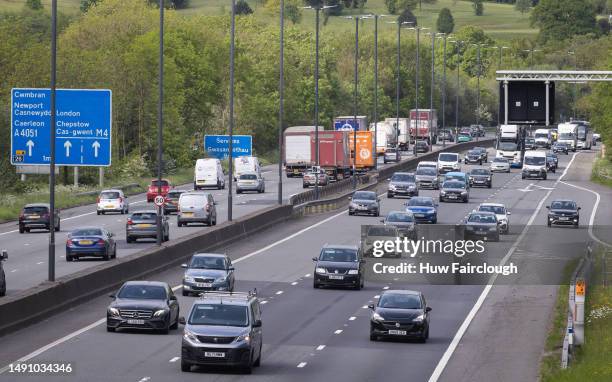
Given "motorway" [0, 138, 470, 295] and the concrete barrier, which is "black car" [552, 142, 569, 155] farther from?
the concrete barrier

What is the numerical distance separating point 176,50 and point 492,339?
334 feet

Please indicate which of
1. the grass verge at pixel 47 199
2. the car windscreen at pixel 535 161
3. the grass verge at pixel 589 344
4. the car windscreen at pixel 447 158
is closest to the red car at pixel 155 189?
the grass verge at pixel 47 199

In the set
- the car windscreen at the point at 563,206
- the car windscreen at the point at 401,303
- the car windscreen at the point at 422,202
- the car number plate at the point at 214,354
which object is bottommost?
the car number plate at the point at 214,354

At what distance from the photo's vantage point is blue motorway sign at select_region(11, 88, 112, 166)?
51.3 meters

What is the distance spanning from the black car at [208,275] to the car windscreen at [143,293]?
8062 mm

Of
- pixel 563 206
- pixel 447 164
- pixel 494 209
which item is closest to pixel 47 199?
pixel 494 209

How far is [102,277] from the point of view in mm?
44062

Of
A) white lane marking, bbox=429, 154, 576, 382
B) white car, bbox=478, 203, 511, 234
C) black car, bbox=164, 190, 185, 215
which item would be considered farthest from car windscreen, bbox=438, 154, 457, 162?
white car, bbox=478, 203, 511, 234

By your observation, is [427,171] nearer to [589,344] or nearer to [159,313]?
[589,344]

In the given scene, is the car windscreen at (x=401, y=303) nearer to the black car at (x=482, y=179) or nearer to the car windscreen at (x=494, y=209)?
the car windscreen at (x=494, y=209)

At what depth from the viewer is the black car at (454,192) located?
293 feet

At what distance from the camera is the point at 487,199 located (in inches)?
3688

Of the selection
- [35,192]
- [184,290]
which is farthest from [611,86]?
[184,290]

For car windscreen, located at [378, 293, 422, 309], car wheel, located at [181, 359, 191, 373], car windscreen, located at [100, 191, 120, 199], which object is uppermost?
car windscreen, located at [100, 191, 120, 199]
